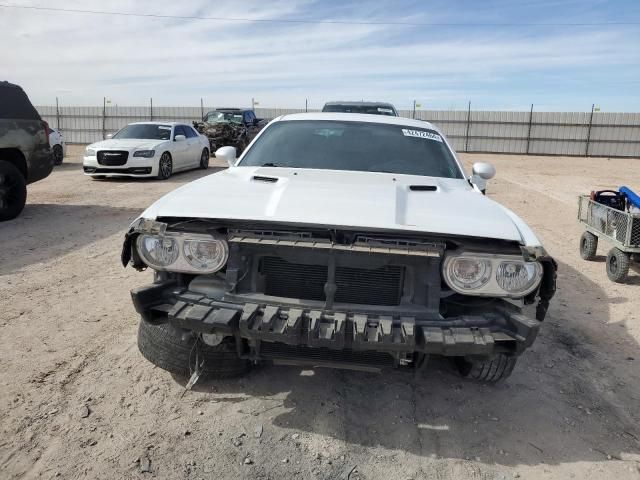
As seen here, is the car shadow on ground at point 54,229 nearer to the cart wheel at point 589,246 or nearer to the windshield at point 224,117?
the cart wheel at point 589,246

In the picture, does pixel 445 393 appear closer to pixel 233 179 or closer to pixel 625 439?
pixel 625 439

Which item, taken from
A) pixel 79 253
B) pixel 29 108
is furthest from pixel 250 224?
pixel 29 108

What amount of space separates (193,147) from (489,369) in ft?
43.1

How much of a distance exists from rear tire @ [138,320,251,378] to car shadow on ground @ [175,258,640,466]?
0.10 meters

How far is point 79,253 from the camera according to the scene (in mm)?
6223

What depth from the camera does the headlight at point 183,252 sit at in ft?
8.95

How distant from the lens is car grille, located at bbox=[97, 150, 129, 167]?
1227 centimetres

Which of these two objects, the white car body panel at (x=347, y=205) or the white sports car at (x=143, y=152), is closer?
the white car body panel at (x=347, y=205)

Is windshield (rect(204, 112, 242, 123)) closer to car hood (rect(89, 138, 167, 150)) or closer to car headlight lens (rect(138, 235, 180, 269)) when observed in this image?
car hood (rect(89, 138, 167, 150))

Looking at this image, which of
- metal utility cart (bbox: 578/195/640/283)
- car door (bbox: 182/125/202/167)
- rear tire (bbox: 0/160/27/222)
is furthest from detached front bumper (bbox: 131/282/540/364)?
car door (bbox: 182/125/202/167)

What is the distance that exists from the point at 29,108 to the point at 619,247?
849 cm

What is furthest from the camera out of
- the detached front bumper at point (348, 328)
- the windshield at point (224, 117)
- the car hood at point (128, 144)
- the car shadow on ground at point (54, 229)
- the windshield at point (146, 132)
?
the windshield at point (224, 117)

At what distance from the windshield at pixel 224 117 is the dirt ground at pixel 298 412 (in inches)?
633

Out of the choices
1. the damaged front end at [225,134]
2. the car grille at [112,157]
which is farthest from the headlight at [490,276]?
the damaged front end at [225,134]
